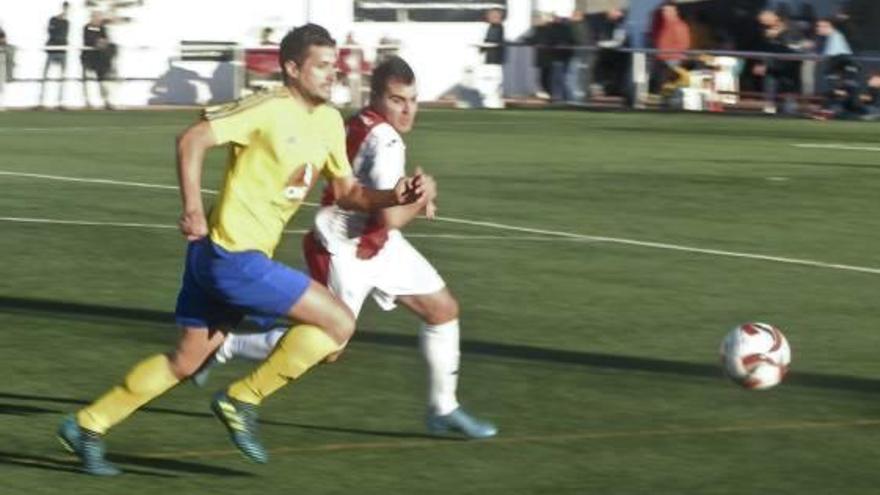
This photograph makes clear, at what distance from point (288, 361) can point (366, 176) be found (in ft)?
3.89

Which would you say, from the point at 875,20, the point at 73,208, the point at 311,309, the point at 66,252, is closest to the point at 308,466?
the point at 311,309

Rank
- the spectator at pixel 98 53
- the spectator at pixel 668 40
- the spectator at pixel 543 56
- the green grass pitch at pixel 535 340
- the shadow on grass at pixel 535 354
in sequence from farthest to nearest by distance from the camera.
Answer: the spectator at pixel 543 56, the spectator at pixel 98 53, the spectator at pixel 668 40, the shadow on grass at pixel 535 354, the green grass pitch at pixel 535 340

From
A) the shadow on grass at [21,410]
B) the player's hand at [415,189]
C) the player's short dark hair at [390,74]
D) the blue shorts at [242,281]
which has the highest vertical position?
the player's short dark hair at [390,74]

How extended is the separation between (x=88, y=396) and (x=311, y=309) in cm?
246

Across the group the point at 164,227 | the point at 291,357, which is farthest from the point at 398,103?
the point at 164,227

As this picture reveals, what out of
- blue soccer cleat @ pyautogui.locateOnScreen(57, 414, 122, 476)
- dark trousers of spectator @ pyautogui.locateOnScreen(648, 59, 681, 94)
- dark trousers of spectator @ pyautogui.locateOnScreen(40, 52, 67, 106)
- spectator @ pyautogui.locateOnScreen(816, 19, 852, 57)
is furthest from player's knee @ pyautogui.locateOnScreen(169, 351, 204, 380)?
dark trousers of spectator @ pyautogui.locateOnScreen(40, 52, 67, 106)

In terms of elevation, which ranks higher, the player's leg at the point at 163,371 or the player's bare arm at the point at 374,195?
the player's bare arm at the point at 374,195

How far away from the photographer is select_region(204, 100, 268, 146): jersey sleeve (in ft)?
27.4

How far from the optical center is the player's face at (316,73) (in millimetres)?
8484

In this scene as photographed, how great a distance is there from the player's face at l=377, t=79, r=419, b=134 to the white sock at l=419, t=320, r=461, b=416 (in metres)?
0.84

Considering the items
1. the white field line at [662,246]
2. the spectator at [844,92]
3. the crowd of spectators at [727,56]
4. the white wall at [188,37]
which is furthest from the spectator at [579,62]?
the white field line at [662,246]

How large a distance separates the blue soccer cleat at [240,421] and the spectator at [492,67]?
33.1m

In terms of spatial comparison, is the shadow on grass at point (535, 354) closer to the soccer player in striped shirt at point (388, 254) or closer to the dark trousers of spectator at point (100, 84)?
the soccer player in striped shirt at point (388, 254)

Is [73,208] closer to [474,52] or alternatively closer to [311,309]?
[311,309]
